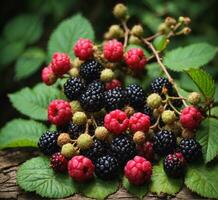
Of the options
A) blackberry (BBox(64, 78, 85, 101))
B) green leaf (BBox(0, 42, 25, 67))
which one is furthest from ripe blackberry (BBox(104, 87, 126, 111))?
green leaf (BBox(0, 42, 25, 67))

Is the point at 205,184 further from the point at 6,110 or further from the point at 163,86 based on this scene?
the point at 6,110

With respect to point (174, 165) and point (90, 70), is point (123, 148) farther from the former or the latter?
point (90, 70)

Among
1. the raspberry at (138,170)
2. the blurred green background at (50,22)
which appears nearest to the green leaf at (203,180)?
the raspberry at (138,170)

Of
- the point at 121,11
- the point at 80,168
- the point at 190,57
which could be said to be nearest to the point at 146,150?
the point at 80,168

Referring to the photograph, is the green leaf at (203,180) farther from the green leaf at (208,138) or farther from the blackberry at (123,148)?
the blackberry at (123,148)

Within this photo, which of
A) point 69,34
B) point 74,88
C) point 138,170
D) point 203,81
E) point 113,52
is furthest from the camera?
point 69,34

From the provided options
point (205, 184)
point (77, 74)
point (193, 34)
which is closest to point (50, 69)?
point (77, 74)
